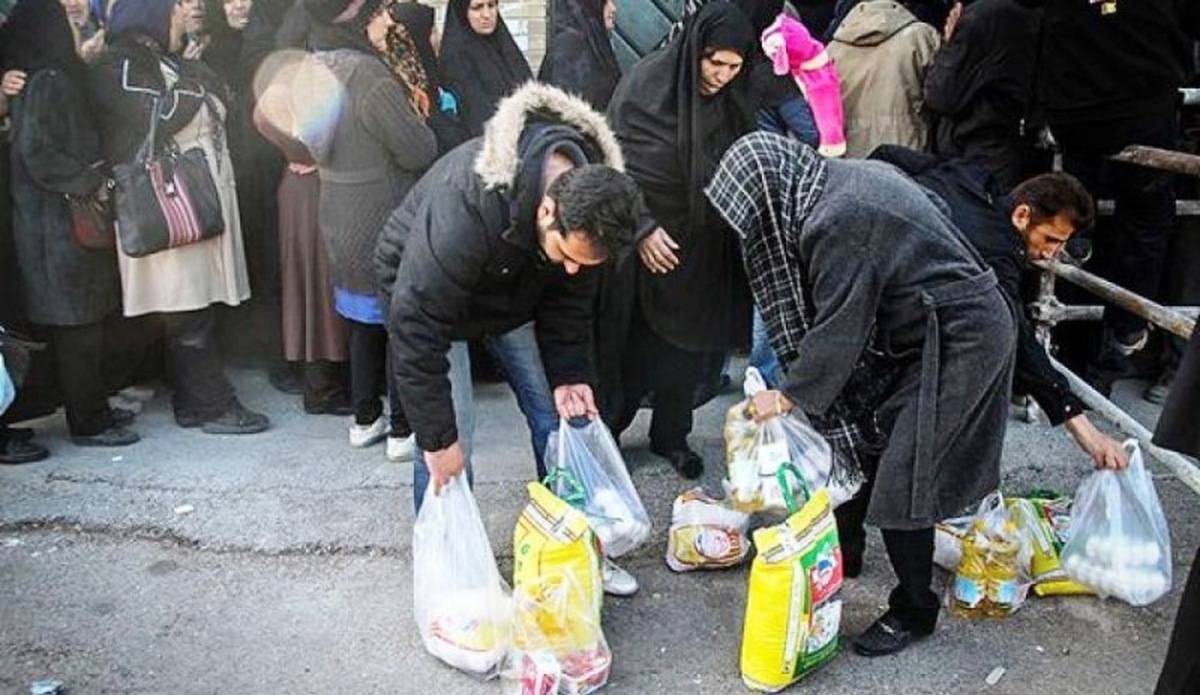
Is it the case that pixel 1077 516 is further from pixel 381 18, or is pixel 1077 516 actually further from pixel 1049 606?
pixel 381 18

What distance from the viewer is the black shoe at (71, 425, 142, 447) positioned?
13.9ft

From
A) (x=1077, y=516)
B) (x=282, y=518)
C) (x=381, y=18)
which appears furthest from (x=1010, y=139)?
(x=282, y=518)

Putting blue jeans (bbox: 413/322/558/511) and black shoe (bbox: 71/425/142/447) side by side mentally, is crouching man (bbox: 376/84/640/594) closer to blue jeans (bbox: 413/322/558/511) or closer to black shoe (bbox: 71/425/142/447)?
blue jeans (bbox: 413/322/558/511)

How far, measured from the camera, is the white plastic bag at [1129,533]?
9.62 feet

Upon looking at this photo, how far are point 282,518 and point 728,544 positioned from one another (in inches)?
59.4

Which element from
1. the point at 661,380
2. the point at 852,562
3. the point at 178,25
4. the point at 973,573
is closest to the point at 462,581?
the point at 852,562

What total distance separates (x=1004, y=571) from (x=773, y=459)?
0.77 meters

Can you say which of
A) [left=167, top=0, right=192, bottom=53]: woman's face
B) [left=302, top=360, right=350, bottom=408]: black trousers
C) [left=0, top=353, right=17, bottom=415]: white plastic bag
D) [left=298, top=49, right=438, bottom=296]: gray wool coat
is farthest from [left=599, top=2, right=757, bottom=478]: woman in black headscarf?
[left=0, top=353, right=17, bottom=415]: white plastic bag

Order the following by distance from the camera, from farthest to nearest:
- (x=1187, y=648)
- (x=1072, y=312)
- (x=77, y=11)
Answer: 1. (x=1072, y=312)
2. (x=77, y=11)
3. (x=1187, y=648)

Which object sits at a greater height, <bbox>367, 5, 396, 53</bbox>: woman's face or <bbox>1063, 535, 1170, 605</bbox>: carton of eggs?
<bbox>367, 5, 396, 53</bbox>: woman's face

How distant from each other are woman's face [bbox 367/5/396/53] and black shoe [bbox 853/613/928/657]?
2.65 meters

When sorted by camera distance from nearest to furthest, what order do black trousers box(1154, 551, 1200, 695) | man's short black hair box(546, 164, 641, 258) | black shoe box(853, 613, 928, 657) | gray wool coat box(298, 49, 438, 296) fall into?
black trousers box(1154, 551, 1200, 695) → man's short black hair box(546, 164, 641, 258) → black shoe box(853, 613, 928, 657) → gray wool coat box(298, 49, 438, 296)

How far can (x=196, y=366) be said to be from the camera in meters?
4.39

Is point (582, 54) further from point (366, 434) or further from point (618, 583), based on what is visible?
point (618, 583)
